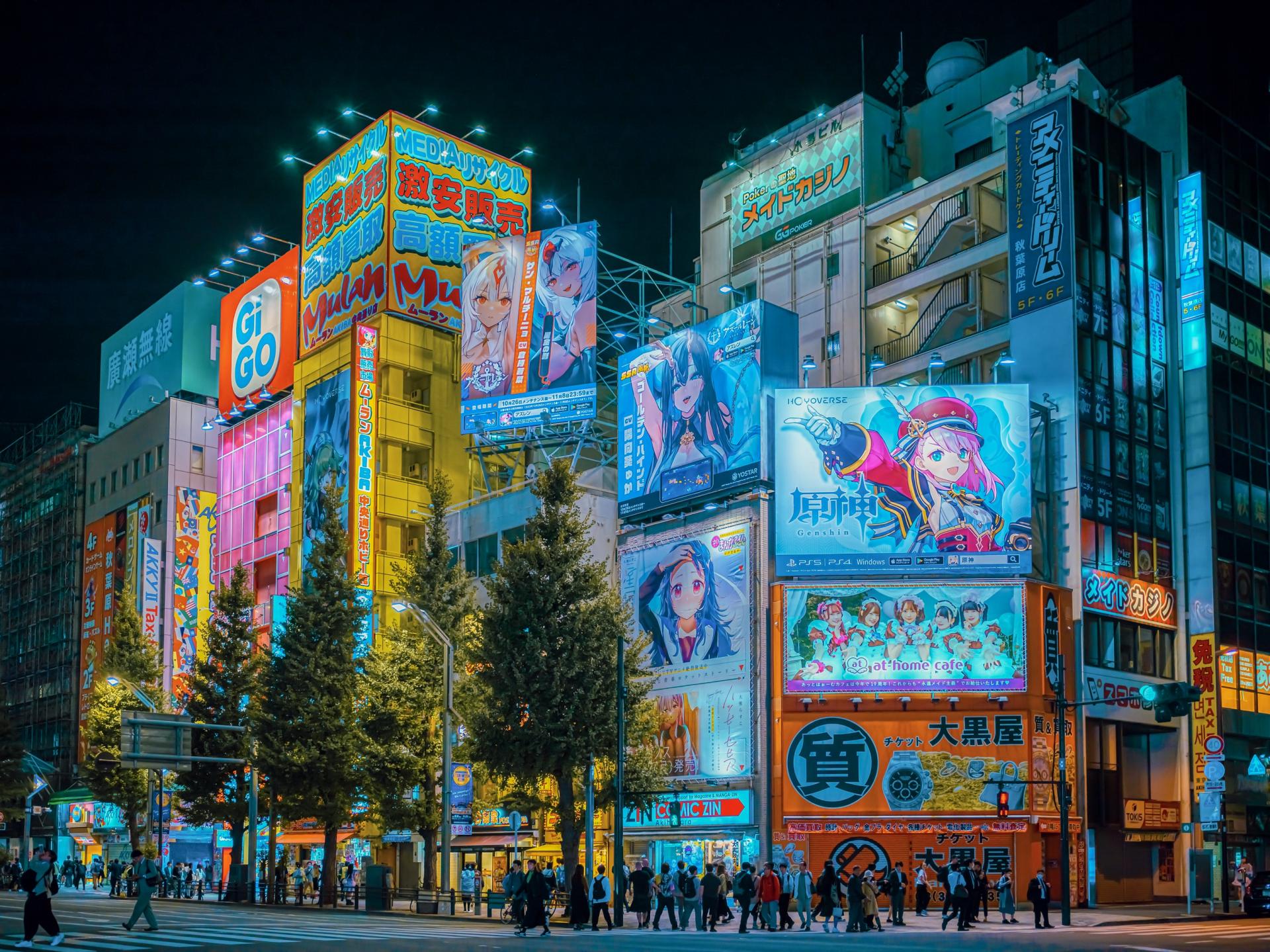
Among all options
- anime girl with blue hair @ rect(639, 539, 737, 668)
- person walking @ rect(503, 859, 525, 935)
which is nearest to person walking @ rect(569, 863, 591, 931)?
person walking @ rect(503, 859, 525, 935)

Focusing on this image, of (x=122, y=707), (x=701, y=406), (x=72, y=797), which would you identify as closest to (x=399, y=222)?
(x=122, y=707)

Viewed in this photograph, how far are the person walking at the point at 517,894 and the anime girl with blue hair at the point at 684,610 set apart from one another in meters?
15.5

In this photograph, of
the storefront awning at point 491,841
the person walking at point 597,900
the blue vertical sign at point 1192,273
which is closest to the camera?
the person walking at point 597,900

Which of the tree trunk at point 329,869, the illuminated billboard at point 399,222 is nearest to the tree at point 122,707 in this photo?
the tree trunk at point 329,869

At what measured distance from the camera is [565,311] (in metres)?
62.0

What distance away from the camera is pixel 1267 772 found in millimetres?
56281

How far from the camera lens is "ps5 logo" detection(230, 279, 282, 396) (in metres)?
83.9

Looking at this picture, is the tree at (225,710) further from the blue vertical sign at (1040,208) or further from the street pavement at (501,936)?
the blue vertical sign at (1040,208)

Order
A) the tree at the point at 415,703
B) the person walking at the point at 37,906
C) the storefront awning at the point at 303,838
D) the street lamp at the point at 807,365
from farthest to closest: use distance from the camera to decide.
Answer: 1. the storefront awning at the point at 303,838
2. the street lamp at the point at 807,365
3. the tree at the point at 415,703
4. the person walking at the point at 37,906

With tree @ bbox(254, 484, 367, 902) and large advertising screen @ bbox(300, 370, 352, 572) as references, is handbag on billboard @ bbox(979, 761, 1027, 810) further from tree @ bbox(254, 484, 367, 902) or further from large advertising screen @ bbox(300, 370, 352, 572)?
large advertising screen @ bbox(300, 370, 352, 572)

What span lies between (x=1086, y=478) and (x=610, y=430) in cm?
2352

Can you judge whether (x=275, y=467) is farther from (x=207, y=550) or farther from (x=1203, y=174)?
(x=1203, y=174)

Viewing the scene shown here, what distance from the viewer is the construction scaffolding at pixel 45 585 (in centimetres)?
10469

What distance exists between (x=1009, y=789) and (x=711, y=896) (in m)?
14.3
